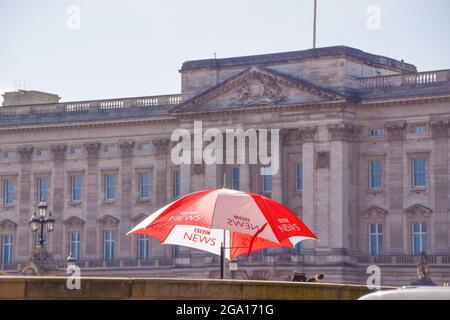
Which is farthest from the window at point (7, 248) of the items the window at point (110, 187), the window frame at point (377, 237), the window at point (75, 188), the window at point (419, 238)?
the window at point (419, 238)

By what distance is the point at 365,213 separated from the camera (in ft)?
323

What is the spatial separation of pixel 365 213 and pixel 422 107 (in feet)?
23.1

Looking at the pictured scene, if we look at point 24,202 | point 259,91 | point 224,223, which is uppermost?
point 259,91

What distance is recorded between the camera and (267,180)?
10219cm

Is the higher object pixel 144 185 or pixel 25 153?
pixel 25 153

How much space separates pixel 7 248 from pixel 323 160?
84.9 ft

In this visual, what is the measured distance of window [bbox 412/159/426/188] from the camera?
96.5 m

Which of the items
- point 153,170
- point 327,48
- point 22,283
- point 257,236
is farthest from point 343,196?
point 22,283

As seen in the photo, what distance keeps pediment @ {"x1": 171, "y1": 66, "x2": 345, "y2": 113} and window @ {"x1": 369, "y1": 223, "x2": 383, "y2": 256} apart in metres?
7.68

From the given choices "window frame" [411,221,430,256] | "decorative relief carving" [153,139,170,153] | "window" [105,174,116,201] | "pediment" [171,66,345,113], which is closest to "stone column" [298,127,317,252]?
"pediment" [171,66,345,113]

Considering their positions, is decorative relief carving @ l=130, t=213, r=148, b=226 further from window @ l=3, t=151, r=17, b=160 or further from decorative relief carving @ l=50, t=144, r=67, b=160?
window @ l=3, t=151, r=17, b=160

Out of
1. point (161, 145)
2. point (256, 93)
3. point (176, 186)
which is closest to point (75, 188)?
point (161, 145)

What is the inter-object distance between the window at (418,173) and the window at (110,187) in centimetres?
2218

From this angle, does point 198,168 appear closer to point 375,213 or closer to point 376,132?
point 376,132
